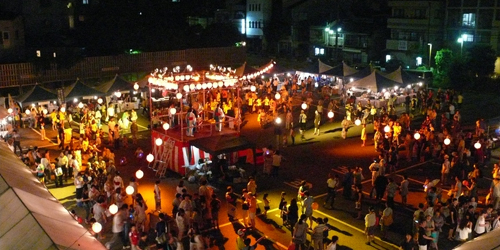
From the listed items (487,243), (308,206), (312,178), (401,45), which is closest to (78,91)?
(312,178)

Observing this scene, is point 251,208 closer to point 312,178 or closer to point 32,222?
point 312,178

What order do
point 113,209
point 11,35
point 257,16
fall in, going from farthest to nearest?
point 257,16, point 11,35, point 113,209

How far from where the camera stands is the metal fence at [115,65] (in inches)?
1339

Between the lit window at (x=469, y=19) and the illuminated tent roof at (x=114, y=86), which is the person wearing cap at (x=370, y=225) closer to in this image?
the illuminated tent roof at (x=114, y=86)

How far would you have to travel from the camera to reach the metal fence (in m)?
34.0

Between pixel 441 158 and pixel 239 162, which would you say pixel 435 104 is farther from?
pixel 239 162

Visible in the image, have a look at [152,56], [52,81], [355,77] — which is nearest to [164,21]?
[152,56]

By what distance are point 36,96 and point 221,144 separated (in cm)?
1456

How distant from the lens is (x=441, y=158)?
2325cm

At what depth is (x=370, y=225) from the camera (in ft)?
50.0

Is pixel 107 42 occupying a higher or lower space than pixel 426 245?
higher

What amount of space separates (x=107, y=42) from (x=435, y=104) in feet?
95.5

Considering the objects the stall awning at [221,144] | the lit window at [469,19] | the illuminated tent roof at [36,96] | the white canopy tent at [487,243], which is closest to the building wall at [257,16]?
the lit window at [469,19]

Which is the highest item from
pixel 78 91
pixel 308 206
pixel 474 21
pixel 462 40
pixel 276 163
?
pixel 474 21
